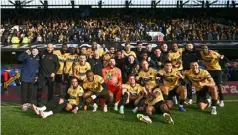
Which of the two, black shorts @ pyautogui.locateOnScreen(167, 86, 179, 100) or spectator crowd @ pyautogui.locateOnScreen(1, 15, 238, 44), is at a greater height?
spectator crowd @ pyautogui.locateOnScreen(1, 15, 238, 44)

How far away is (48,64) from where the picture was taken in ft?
31.6

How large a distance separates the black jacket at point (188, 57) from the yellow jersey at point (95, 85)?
2.78 meters

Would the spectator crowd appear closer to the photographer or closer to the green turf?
the photographer

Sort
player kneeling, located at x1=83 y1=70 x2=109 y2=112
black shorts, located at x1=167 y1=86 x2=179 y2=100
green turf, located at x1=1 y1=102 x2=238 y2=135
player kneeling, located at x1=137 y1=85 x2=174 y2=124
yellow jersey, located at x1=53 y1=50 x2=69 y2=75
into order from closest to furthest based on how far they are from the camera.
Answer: green turf, located at x1=1 y1=102 x2=238 y2=135 → player kneeling, located at x1=137 y1=85 x2=174 y2=124 → player kneeling, located at x1=83 y1=70 x2=109 y2=112 → black shorts, located at x1=167 y1=86 x2=179 y2=100 → yellow jersey, located at x1=53 y1=50 x2=69 y2=75

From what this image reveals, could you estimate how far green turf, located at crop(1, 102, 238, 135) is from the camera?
7391mm

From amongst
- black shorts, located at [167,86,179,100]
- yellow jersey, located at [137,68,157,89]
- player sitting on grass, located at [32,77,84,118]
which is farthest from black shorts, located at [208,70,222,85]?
player sitting on grass, located at [32,77,84,118]

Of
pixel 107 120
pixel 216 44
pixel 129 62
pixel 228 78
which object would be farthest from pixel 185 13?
pixel 107 120

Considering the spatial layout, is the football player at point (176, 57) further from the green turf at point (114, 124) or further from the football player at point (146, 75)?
the green turf at point (114, 124)

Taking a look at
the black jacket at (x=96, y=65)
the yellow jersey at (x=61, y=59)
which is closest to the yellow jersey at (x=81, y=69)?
the black jacket at (x=96, y=65)

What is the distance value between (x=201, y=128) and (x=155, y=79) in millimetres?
2173

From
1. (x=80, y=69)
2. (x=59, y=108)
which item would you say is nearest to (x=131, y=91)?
(x=80, y=69)

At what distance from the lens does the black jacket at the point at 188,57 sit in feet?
33.3

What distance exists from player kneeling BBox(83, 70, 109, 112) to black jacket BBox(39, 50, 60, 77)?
3.69 ft

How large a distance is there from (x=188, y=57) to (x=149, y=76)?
5.58ft
